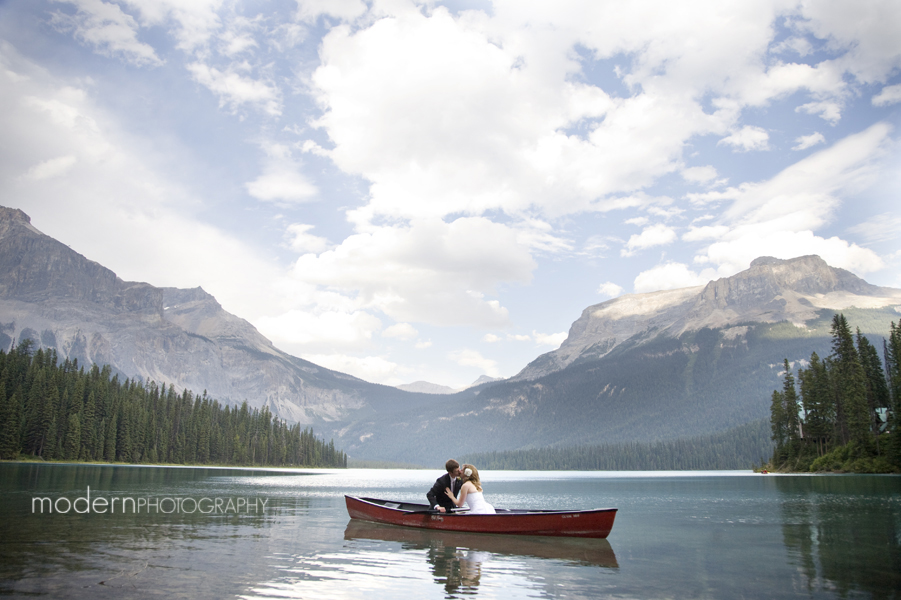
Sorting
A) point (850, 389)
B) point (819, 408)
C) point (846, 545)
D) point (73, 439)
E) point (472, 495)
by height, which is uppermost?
point (850, 389)

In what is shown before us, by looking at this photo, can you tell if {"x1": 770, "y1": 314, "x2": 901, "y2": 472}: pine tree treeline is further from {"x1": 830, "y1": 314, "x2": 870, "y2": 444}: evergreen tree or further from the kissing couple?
the kissing couple

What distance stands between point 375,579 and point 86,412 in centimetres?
14759

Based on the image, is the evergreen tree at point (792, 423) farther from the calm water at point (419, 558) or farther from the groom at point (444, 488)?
the groom at point (444, 488)

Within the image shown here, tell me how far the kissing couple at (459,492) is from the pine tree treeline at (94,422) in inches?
5040

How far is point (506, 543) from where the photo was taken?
2509cm

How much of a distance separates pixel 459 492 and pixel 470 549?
459 centimetres

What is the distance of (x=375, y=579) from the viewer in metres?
17.2

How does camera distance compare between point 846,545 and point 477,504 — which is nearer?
point 846,545

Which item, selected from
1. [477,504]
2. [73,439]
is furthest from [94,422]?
[477,504]

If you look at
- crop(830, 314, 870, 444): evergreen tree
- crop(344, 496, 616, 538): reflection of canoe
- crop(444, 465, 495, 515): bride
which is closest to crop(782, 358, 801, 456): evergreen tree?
crop(830, 314, 870, 444): evergreen tree

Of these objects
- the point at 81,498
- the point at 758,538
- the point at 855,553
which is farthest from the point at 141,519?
the point at 855,553

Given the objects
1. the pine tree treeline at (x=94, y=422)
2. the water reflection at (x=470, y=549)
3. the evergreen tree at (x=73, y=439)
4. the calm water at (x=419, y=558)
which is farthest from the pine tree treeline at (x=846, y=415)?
the evergreen tree at (x=73, y=439)

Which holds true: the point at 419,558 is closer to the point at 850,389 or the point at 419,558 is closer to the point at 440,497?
the point at 440,497

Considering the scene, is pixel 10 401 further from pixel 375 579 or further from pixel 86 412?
pixel 375 579
